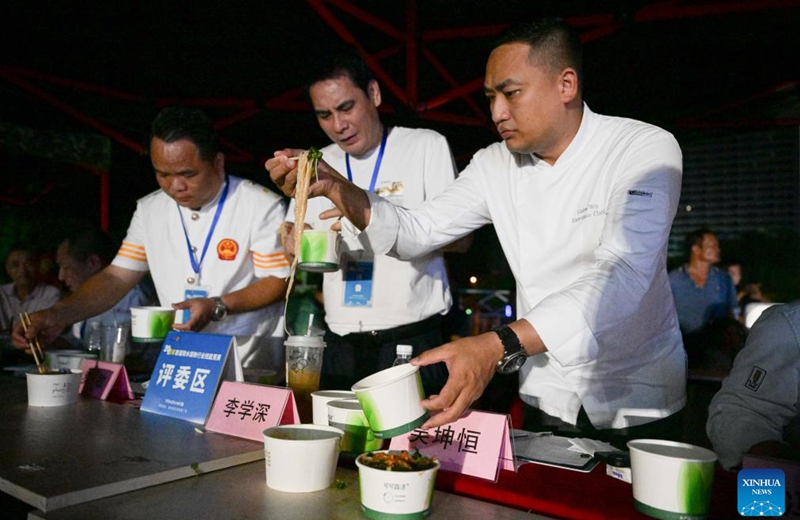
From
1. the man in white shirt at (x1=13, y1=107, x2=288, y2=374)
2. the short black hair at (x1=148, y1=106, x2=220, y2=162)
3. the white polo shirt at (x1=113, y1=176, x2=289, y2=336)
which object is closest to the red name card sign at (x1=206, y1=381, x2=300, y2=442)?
the man in white shirt at (x1=13, y1=107, x2=288, y2=374)

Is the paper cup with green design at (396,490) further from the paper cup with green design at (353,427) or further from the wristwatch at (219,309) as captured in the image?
the wristwatch at (219,309)

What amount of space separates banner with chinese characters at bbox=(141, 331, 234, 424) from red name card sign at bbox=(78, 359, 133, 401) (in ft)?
0.79

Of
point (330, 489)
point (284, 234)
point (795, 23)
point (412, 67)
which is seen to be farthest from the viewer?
point (412, 67)

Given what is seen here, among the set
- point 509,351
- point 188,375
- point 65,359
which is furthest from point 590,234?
point 65,359

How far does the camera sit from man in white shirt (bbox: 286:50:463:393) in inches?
87.4

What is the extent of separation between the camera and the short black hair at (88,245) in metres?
3.93

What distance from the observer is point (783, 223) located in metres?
7.68

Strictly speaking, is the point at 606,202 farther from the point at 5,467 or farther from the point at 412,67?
the point at 412,67

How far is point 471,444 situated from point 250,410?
0.54 meters

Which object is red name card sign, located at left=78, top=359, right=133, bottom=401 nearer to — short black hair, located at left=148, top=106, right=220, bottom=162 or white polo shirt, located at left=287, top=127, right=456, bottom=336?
white polo shirt, located at left=287, top=127, right=456, bottom=336

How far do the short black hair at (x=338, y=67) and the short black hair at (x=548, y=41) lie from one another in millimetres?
691

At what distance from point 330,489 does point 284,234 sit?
1075 millimetres

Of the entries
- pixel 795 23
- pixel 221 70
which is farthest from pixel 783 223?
pixel 221 70

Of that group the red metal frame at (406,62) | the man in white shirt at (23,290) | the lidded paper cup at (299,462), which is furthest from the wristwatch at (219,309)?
the man in white shirt at (23,290)
